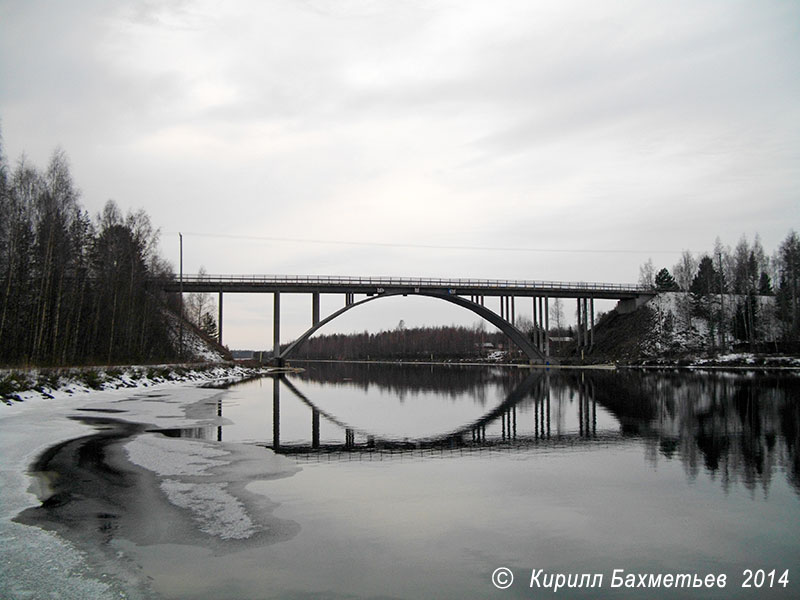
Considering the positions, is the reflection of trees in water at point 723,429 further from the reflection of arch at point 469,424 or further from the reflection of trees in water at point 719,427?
the reflection of arch at point 469,424

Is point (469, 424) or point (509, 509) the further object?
point (469, 424)

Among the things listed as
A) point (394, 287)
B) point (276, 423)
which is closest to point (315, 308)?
point (394, 287)

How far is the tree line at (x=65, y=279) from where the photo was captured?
35.1m

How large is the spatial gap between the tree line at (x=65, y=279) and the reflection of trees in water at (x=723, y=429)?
100 feet

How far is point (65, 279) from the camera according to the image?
4047 centimetres

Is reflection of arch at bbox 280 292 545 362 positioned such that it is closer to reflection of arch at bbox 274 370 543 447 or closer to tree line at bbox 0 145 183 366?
tree line at bbox 0 145 183 366

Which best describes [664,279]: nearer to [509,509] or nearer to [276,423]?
[276,423]

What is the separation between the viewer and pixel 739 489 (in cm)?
1039

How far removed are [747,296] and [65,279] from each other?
262ft

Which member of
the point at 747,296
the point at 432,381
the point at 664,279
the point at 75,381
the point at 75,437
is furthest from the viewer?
the point at 664,279

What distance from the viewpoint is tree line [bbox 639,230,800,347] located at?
73.7 m

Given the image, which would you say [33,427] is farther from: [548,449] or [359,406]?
[359,406]

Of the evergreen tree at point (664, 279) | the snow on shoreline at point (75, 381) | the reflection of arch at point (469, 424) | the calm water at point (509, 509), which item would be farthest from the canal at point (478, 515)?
the evergreen tree at point (664, 279)

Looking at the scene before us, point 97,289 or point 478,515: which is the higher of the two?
point 97,289
